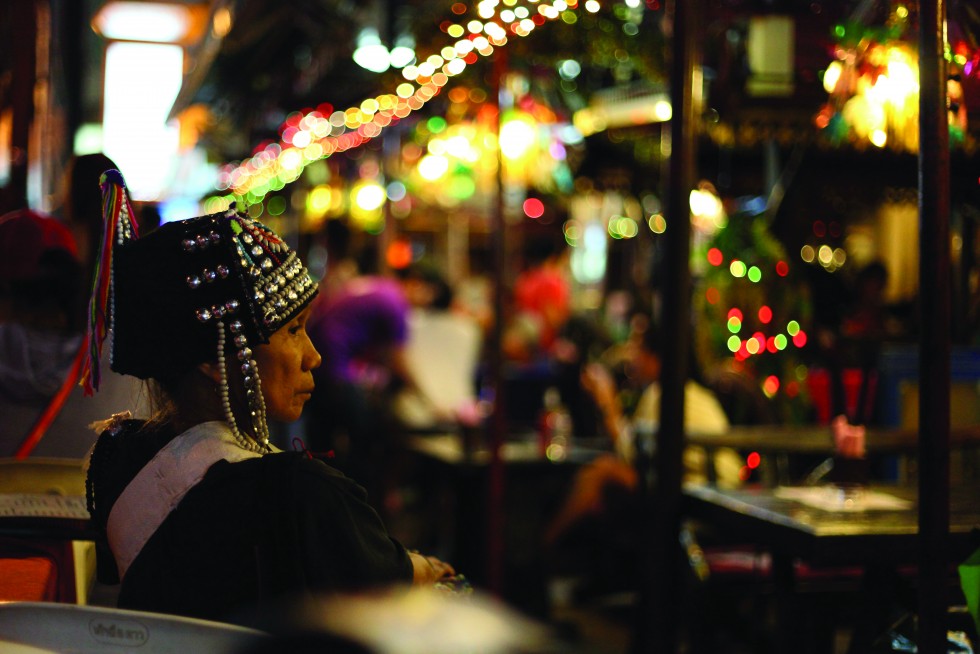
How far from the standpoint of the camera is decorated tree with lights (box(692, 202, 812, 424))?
7426 millimetres

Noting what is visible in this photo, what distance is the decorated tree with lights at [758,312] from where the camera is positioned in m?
7.43

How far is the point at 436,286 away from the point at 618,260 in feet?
22.9

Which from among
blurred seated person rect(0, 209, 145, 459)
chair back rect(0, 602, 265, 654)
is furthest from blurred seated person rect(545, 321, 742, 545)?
chair back rect(0, 602, 265, 654)

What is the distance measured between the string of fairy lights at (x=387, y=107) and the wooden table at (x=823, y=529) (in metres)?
1.77

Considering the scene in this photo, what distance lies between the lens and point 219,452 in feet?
6.43

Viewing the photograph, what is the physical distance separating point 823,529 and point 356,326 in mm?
5365

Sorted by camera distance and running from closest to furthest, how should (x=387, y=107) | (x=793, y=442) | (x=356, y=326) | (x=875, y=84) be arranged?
(x=875, y=84)
(x=793, y=442)
(x=387, y=107)
(x=356, y=326)

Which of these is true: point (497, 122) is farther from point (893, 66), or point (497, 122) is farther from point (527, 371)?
point (527, 371)

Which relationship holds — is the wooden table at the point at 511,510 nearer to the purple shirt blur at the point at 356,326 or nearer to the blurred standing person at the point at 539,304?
the purple shirt blur at the point at 356,326

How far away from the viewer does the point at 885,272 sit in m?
7.32

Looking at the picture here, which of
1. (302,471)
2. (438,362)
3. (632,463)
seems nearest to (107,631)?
(302,471)

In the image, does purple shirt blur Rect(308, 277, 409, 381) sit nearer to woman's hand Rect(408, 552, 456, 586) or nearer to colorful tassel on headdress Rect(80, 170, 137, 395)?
colorful tassel on headdress Rect(80, 170, 137, 395)

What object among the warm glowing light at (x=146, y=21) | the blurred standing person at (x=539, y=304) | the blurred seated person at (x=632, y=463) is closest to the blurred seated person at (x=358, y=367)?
the blurred seated person at (x=632, y=463)

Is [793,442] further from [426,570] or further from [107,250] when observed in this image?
[107,250]
